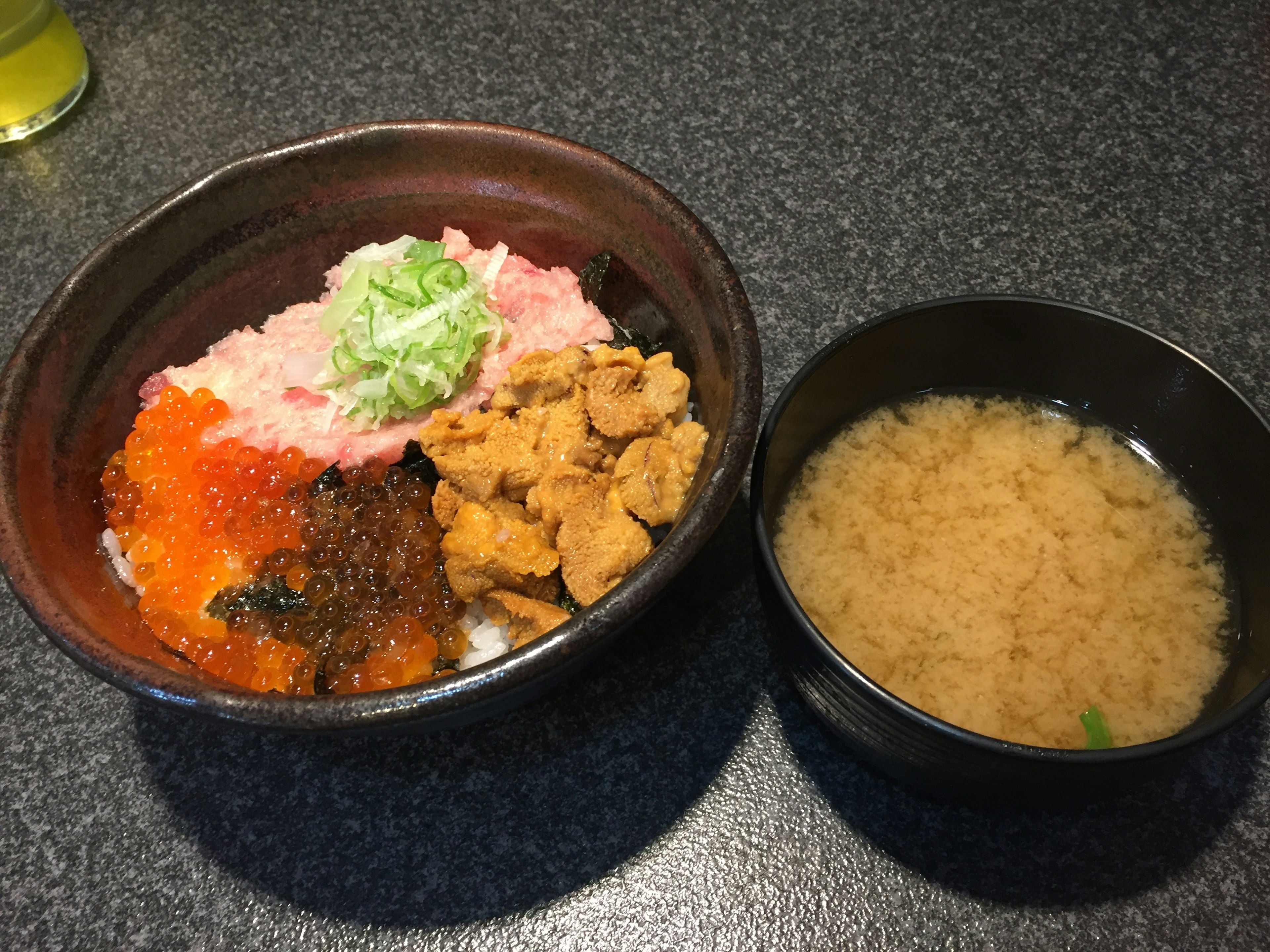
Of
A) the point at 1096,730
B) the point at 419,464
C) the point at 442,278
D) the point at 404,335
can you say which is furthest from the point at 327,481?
the point at 1096,730

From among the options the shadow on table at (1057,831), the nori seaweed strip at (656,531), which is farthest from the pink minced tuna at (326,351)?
the shadow on table at (1057,831)

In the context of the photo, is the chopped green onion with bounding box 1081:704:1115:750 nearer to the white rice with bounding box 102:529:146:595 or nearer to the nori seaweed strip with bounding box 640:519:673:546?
the nori seaweed strip with bounding box 640:519:673:546

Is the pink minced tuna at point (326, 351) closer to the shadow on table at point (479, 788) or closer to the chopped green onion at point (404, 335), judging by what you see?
the chopped green onion at point (404, 335)

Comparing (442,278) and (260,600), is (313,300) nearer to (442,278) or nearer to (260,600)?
(442,278)

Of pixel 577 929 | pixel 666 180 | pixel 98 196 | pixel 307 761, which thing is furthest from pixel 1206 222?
pixel 98 196

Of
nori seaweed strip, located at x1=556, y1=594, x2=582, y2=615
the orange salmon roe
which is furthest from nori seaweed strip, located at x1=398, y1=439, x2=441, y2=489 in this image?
nori seaweed strip, located at x1=556, y1=594, x2=582, y2=615

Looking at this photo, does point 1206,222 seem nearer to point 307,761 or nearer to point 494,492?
point 494,492

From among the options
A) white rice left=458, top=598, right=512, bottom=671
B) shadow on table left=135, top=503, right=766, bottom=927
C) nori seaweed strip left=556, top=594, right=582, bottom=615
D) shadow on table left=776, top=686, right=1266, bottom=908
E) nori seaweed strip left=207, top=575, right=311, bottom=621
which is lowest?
shadow on table left=776, top=686, right=1266, bottom=908
